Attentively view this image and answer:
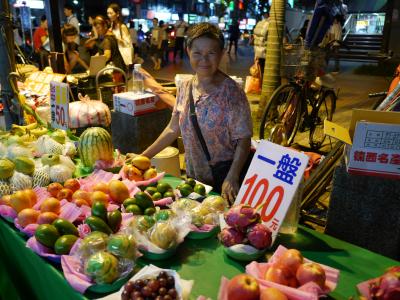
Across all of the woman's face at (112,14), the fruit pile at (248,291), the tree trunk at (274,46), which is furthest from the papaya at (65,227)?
the woman's face at (112,14)

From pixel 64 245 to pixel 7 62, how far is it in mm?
3042

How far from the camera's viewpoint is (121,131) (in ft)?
13.9

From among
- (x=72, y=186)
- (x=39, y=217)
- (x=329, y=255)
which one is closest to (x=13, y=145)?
(x=72, y=186)

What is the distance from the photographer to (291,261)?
1.41m

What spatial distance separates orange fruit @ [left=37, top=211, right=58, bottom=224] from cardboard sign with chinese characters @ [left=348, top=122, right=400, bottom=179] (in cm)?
164

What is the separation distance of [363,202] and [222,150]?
96cm

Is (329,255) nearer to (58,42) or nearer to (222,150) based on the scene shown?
(222,150)

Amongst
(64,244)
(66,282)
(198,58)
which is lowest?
(66,282)

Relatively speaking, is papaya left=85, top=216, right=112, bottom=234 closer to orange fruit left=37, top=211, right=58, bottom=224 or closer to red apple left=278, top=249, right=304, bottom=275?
orange fruit left=37, top=211, right=58, bottom=224

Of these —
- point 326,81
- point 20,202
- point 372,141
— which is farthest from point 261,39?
point 20,202

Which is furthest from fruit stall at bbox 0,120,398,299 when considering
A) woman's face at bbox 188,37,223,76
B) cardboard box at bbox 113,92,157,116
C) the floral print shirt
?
cardboard box at bbox 113,92,157,116

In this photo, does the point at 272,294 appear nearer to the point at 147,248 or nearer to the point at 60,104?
the point at 147,248

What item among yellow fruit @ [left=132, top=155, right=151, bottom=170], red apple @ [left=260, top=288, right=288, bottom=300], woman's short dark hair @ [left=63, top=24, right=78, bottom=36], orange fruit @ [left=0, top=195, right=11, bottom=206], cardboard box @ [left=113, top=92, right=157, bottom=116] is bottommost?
orange fruit @ [left=0, top=195, right=11, bottom=206]

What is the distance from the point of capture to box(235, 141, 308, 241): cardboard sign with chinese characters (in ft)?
5.68
